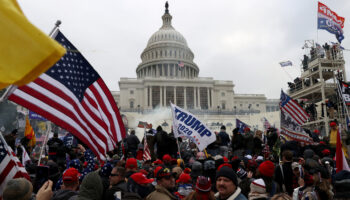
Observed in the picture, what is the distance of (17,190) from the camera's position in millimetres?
2359

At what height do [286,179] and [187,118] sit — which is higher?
[187,118]

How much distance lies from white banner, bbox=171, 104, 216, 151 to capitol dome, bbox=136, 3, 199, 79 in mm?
66750

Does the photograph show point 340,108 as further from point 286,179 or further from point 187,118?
point 286,179

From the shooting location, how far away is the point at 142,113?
49156 millimetres

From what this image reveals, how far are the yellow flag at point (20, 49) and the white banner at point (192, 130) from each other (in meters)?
6.63

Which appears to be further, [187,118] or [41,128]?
[41,128]

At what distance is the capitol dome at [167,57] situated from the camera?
80125 mm

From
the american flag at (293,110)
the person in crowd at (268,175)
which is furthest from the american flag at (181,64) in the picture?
the person in crowd at (268,175)

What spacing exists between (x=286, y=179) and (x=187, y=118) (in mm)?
4109

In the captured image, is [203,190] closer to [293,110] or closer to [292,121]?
[292,121]

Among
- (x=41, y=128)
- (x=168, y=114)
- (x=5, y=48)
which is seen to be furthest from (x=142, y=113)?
(x=5, y=48)

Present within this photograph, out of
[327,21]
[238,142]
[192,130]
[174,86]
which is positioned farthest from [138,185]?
[174,86]

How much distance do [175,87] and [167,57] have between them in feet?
55.0

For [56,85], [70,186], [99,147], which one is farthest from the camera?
[99,147]
